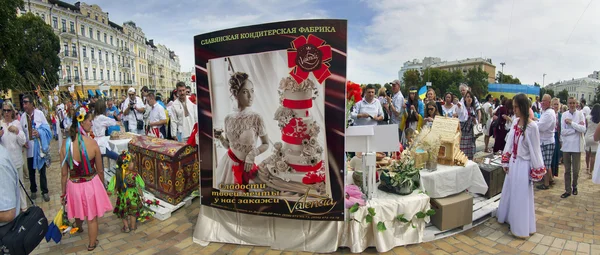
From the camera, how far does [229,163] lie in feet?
11.2

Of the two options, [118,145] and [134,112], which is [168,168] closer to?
[118,145]

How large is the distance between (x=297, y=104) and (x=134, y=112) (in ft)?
21.1

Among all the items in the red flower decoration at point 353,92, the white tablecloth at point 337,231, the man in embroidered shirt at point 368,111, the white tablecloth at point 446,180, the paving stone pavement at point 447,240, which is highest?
the red flower decoration at point 353,92

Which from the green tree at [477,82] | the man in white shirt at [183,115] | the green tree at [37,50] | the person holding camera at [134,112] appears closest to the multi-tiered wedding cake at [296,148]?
the man in white shirt at [183,115]

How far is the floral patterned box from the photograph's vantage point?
4593 mm

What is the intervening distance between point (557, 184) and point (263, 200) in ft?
20.6

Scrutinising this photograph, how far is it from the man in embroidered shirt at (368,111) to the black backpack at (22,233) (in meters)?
4.98

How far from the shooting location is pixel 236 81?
323cm

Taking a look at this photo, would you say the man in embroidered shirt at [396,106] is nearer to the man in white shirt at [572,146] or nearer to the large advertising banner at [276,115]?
the man in white shirt at [572,146]

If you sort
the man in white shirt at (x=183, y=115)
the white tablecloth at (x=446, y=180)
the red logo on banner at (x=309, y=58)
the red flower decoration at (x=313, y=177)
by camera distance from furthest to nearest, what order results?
the man in white shirt at (x=183, y=115) → the white tablecloth at (x=446, y=180) → the red flower decoration at (x=313, y=177) → the red logo on banner at (x=309, y=58)

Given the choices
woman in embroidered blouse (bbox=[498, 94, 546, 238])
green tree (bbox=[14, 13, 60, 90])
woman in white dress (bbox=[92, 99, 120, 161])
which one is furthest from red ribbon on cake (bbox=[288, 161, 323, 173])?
green tree (bbox=[14, 13, 60, 90])

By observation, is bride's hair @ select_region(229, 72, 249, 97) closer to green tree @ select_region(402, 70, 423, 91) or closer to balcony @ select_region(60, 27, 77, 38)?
balcony @ select_region(60, 27, 77, 38)

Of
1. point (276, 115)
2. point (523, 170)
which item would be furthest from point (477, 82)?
point (276, 115)

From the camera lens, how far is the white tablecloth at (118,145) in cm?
561
